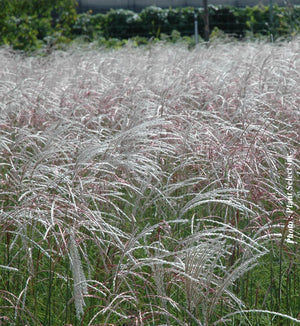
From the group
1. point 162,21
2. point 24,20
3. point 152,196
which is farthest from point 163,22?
point 152,196

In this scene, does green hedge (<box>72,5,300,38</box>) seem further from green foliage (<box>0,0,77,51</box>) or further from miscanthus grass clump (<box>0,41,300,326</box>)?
miscanthus grass clump (<box>0,41,300,326</box>)

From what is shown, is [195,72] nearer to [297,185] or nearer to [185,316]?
[297,185]

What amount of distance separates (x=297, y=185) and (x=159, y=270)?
59.8 inches

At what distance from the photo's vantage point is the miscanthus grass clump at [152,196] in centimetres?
147

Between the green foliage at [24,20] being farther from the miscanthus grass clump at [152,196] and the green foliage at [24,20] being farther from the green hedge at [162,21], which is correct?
the green hedge at [162,21]

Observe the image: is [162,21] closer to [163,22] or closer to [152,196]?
[163,22]

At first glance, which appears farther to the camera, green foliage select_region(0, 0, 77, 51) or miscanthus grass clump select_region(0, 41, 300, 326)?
Result: green foliage select_region(0, 0, 77, 51)

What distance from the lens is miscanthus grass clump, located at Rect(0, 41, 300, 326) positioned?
1469 millimetres

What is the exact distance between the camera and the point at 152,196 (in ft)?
8.63

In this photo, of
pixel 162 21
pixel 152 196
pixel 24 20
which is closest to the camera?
pixel 152 196

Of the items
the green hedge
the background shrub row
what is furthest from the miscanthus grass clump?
the green hedge

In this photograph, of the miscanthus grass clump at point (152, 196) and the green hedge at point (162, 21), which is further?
the green hedge at point (162, 21)

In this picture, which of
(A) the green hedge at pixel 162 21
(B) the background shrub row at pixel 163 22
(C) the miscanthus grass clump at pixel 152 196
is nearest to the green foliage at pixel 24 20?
(B) the background shrub row at pixel 163 22

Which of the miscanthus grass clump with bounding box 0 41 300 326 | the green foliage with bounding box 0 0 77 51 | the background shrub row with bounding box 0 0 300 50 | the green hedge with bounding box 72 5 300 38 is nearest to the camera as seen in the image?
the miscanthus grass clump with bounding box 0 41 300 326
